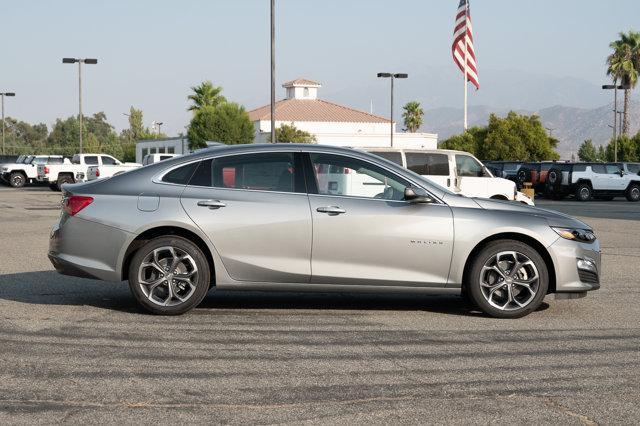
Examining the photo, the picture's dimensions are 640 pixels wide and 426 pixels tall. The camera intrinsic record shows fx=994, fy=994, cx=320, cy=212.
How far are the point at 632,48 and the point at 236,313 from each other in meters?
78.5

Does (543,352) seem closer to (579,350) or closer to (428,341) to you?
(579,350)

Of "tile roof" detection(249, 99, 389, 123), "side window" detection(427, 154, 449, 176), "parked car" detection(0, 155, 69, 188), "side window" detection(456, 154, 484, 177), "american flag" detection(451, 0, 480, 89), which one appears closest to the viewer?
"side window" detection(427, 154, 449, 176)

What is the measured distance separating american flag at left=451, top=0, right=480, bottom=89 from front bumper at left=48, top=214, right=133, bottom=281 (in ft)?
183

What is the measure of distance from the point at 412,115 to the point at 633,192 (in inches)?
2951

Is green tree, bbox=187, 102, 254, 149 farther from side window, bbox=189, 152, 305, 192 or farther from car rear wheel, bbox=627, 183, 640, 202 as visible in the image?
side window, bbox=189, 152, 305, 192

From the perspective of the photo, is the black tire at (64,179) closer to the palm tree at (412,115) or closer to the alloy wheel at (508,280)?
the alloy wheel at (508,280)

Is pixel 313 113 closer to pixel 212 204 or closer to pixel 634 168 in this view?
pixel 634 168

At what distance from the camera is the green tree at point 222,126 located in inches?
2923

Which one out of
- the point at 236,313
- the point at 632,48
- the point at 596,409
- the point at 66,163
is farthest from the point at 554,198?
the point at 632,48

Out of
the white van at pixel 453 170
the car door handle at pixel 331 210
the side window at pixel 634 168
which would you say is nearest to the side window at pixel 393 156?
the white van at pixel 453 170

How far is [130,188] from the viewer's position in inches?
346

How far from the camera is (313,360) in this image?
22.5 feet

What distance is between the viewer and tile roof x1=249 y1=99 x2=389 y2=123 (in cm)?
9506

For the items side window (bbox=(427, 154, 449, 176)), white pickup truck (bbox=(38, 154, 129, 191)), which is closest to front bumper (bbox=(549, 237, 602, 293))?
side window (bbox=(427, 154, 449, 176))
